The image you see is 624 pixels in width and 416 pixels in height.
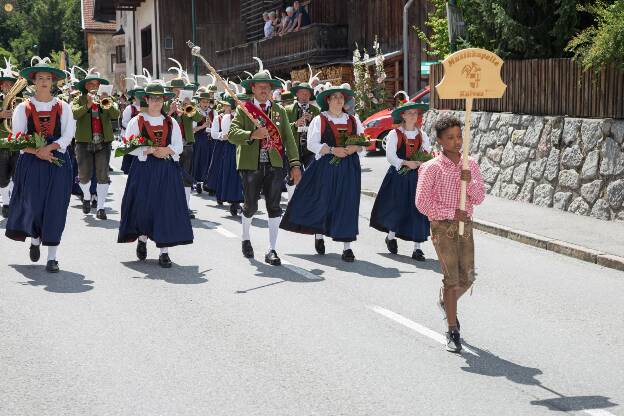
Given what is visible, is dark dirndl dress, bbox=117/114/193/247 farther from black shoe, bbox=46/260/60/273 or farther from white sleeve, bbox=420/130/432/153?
white sleeve, bbox=420/130/432/153

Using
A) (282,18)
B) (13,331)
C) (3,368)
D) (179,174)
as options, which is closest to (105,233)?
(179,174)

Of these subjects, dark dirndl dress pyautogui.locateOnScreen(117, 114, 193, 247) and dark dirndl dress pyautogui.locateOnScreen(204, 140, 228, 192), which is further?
dark dirndl dress pyautogui.locateOnScreen(204, 140, 228, 192)

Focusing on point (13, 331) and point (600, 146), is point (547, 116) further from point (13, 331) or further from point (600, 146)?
point (13, 331)

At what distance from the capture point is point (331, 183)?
11.7 m

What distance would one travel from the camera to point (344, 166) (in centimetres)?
1166

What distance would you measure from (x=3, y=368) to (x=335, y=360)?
211cm

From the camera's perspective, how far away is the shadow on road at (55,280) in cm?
974

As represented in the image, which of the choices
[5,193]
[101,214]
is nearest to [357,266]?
[101,214]

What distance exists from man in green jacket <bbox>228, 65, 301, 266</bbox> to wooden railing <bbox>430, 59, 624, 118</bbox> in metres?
5.13

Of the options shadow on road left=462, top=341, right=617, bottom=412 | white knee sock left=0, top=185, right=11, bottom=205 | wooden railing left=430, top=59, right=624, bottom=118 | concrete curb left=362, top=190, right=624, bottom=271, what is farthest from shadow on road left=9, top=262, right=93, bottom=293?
wooden railing left=430, top=59, right=624, bottom=118

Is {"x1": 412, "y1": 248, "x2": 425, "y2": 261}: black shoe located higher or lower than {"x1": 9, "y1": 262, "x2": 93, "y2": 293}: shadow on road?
higher

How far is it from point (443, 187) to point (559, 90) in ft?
29.5

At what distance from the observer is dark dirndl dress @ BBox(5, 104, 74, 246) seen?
10.8 meters

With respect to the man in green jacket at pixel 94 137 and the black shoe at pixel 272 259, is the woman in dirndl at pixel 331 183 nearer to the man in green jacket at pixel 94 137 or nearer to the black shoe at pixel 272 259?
the black shoe at pixel 272 259
